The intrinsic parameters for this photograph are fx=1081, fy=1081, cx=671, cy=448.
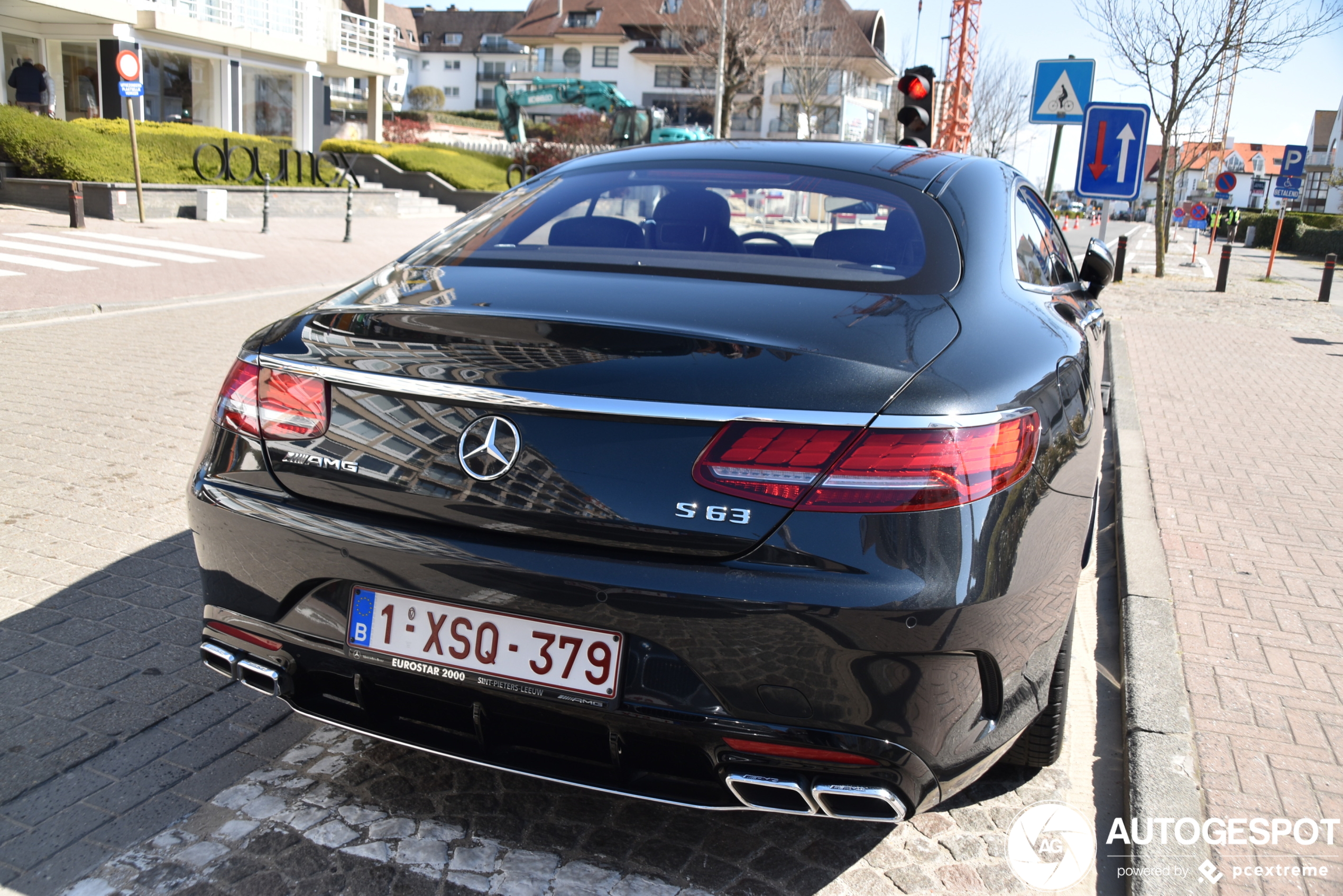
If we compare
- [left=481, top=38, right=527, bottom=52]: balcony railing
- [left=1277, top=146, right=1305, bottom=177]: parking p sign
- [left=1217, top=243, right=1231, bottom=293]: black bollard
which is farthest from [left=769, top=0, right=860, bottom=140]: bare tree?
[left=481, top=38, right=527, bottom=52]: balcony railing

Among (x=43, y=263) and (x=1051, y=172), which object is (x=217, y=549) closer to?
(x=1051, y=172)

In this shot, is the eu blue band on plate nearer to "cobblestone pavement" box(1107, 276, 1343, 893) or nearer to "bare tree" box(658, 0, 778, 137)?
"cobblestone pavement" box(1107, 276, 1343, 893)

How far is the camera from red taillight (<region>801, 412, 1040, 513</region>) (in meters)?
1.94

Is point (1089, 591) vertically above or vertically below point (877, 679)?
below

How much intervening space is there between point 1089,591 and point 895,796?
9.58 ft

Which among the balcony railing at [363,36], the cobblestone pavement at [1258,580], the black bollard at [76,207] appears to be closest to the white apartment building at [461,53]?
the balcony railing at [363,36]

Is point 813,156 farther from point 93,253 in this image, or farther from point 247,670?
point 93,253

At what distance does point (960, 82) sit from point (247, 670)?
6387 centimetres

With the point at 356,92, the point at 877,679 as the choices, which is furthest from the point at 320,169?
the point at 356,92

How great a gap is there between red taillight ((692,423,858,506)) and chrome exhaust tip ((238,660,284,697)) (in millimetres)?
1106

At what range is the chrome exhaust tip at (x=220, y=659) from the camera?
245cm

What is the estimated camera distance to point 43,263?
43.5 ft

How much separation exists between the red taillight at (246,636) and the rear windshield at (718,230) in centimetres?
107

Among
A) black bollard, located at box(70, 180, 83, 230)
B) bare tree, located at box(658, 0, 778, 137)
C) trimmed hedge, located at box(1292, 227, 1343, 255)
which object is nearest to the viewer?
black bollard, located at box(70, 180, 83, 230)
